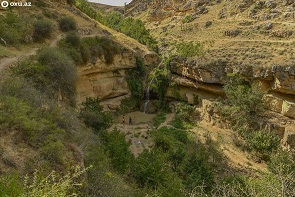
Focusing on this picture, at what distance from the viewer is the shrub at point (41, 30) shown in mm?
24984

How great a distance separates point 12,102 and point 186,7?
5278 centimetres

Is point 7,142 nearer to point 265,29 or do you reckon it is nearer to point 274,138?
point 274,138

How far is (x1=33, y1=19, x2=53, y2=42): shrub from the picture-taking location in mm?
24984

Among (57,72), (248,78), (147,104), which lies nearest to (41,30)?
(57,72)

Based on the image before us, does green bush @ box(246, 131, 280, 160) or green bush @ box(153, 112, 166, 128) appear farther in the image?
green bush @ box(153, 112, 166, 128)

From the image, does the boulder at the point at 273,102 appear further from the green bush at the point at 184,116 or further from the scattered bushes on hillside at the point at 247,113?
the green bush at the point at 184,116

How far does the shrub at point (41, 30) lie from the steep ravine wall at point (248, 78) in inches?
587

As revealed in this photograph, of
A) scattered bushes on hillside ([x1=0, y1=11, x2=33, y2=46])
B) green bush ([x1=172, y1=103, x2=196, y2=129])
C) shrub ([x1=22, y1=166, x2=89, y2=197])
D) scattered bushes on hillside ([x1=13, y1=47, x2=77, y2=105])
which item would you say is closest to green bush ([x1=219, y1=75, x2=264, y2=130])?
green bush ([x1=172, y1=103, x2=196, y2=129])

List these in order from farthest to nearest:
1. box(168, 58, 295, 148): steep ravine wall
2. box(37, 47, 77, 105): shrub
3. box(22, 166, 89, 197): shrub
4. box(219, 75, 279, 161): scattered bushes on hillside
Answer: box(168, 58, 295, 148): steep ravine wall
box(219, 75, 279, 161): scattered bushes on hillside
box(37, 47, 77, 105): shrub
box(22, 166, 89, 197): shrub

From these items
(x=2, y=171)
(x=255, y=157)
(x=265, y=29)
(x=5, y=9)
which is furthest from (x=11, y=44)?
(x=265, y=29)

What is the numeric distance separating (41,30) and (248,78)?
21.2 metres

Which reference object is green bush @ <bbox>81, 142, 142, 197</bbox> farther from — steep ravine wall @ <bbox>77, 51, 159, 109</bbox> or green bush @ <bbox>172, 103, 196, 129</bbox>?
green bush @ <bbox>172, 103, 196, 129</bbox>

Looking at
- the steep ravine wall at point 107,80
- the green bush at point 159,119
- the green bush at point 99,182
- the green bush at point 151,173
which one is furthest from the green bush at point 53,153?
the green bush at point 159,119

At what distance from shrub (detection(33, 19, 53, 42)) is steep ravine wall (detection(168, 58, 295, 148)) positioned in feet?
48.9
